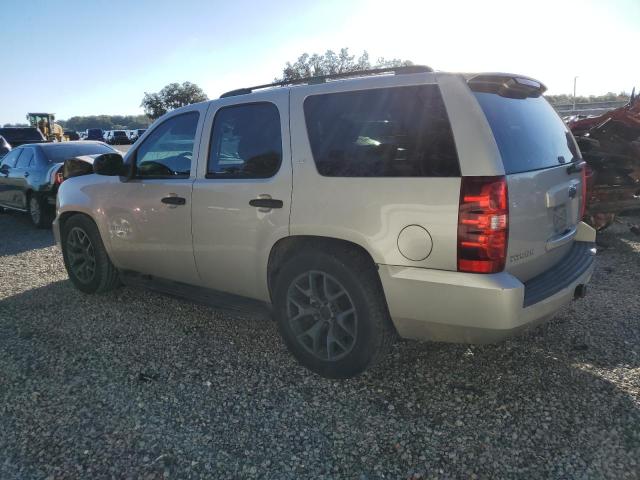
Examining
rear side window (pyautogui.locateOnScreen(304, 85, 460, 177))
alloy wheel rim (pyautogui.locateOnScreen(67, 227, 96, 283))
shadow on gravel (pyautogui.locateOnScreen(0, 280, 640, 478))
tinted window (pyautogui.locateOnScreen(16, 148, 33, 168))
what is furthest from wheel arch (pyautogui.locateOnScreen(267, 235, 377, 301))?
A: tinted window (pyautogui.locateOnScreen(16, 148, 33, 168))

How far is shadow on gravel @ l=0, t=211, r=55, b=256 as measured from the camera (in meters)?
7.89

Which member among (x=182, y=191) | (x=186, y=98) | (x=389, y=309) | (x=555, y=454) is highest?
(x=186, y=98)

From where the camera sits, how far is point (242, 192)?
3.51 metres

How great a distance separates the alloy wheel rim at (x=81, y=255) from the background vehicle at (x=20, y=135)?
15.9 meters

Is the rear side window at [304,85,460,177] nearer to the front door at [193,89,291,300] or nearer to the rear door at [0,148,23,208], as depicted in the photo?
the front door at [193,89,291,300]

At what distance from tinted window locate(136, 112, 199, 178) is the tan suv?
0.02 meters

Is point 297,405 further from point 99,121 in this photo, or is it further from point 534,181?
point 99,121

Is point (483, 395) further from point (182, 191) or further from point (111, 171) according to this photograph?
point (111, 171)

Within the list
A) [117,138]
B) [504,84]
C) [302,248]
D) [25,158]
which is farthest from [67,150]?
[117,138]

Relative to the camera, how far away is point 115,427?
2.88m

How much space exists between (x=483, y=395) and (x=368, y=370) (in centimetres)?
75

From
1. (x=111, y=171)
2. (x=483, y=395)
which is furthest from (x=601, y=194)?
(x=111, y=171)

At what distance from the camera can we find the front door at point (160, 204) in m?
3.98

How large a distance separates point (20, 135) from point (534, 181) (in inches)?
810
